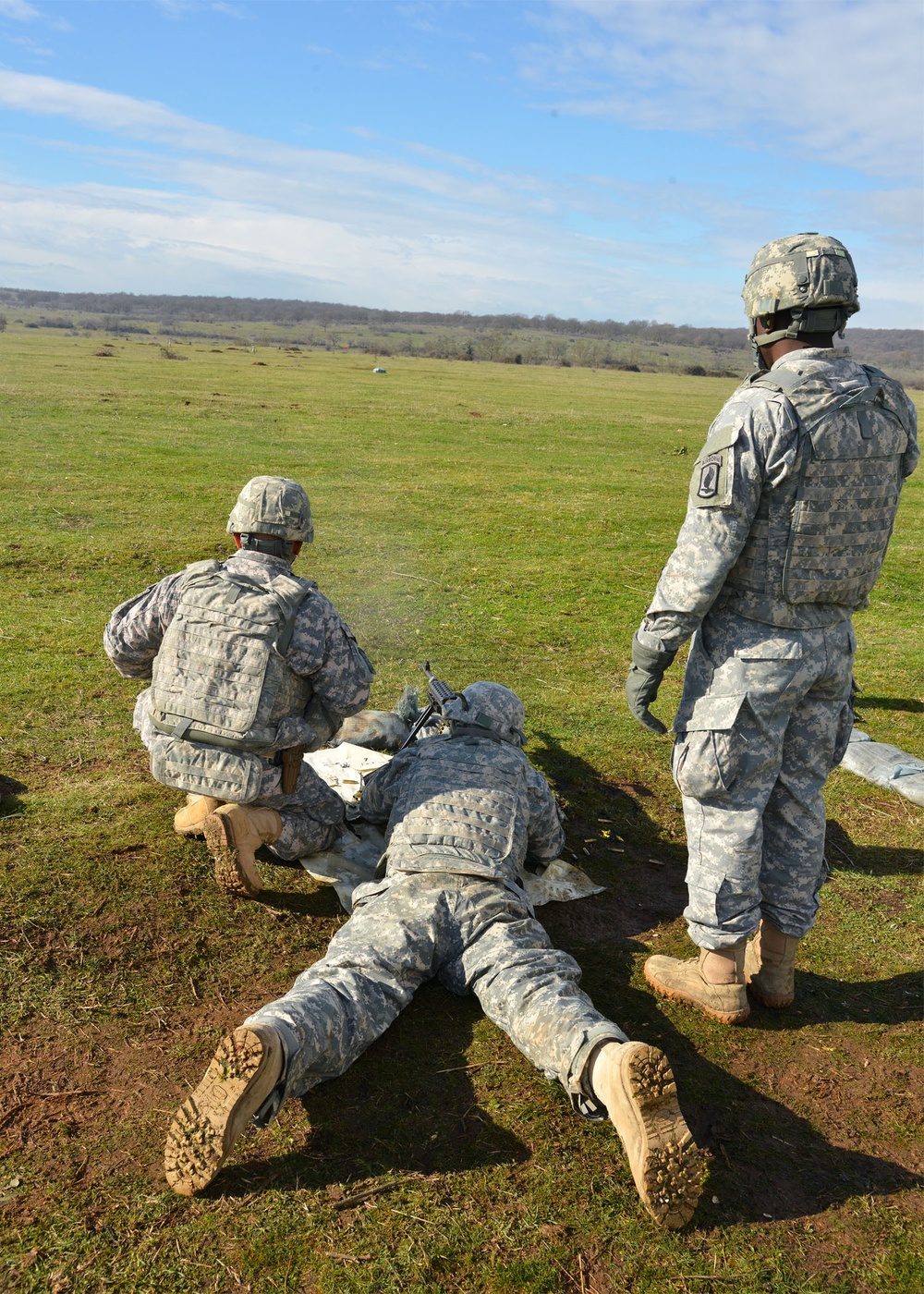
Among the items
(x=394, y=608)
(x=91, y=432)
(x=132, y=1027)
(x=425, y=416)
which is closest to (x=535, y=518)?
(x=394, y=608)

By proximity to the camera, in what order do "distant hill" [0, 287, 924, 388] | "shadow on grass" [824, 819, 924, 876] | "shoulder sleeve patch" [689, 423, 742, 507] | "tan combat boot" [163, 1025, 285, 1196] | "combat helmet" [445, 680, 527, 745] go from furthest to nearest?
"distant hill" [0, 287, 924, 388] < "shadow on grass" [824, 819, 924, 876] < "combat helmet" [445, 680, 527, 745] < "shoulder sleeve patch" [689, 423, 742, 507] < "tan combat boot" [163, 1025, 285, 1196]

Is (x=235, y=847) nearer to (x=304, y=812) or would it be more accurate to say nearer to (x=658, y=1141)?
(x=304, y=812)

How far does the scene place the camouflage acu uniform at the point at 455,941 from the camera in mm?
3344

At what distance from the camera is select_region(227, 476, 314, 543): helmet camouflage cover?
4.89 metres

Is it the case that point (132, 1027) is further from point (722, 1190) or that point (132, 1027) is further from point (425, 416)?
point (425, 416)

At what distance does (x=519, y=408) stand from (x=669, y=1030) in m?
30.3

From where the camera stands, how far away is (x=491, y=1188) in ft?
10.2

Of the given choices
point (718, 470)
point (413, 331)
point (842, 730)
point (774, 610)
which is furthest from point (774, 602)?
point (413, 331)

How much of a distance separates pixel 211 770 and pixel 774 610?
2819 mm

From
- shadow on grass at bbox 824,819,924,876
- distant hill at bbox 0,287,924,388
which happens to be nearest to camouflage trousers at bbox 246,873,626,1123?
shadow on grass at bbox 824,819,924,876

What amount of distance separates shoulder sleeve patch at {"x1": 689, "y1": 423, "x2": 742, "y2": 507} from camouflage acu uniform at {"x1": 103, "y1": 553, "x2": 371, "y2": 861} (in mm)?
2034

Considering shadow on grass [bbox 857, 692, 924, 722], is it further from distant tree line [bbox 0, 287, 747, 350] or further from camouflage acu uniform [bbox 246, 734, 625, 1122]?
distant tree line [bbox 0, 287, 747, 350]

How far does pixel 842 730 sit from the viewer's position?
163 inches

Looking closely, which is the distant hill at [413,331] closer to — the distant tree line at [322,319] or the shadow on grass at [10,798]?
the distant tree line at [322,319]
